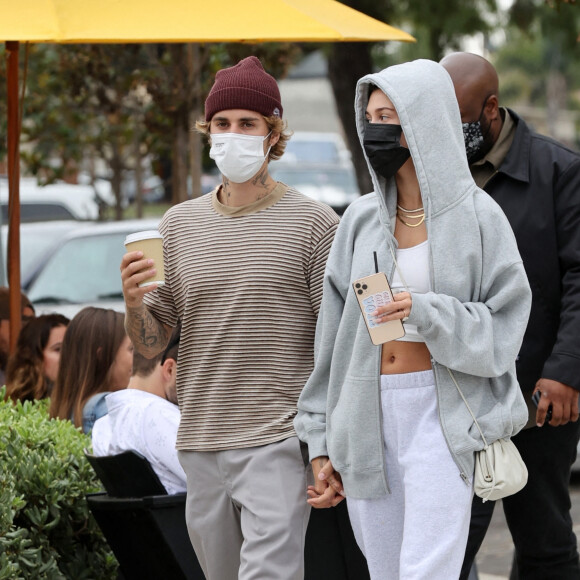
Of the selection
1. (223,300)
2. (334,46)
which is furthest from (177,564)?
(334,46)

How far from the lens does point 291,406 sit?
388 centimetres

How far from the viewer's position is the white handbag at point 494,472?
335 cm

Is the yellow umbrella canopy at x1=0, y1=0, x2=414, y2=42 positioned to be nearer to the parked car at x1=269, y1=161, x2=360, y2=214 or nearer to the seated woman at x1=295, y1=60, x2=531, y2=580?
the seated woman at x1=295, y1=60, x2=531, y2=580

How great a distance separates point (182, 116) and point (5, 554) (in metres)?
6.21

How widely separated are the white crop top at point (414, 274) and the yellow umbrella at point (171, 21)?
6.66 feet

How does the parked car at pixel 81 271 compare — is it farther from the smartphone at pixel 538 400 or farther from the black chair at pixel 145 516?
the smartphone at pixel 538 400

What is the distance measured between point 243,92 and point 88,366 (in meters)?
1.83

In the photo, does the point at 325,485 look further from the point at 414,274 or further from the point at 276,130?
the point at 276,130

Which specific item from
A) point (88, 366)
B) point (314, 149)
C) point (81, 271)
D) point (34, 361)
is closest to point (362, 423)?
point (88, 366)

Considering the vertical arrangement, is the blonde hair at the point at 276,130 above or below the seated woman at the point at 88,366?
above

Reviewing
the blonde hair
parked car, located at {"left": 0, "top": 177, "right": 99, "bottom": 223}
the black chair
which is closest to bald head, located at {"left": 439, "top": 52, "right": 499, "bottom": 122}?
the blonde hair

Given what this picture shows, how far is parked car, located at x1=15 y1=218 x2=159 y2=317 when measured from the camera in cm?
917

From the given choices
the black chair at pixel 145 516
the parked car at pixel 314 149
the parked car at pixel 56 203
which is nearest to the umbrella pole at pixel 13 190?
the black chair at pixel 145 516

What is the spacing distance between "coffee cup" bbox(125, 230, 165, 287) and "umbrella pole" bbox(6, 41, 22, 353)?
2.75 metres
